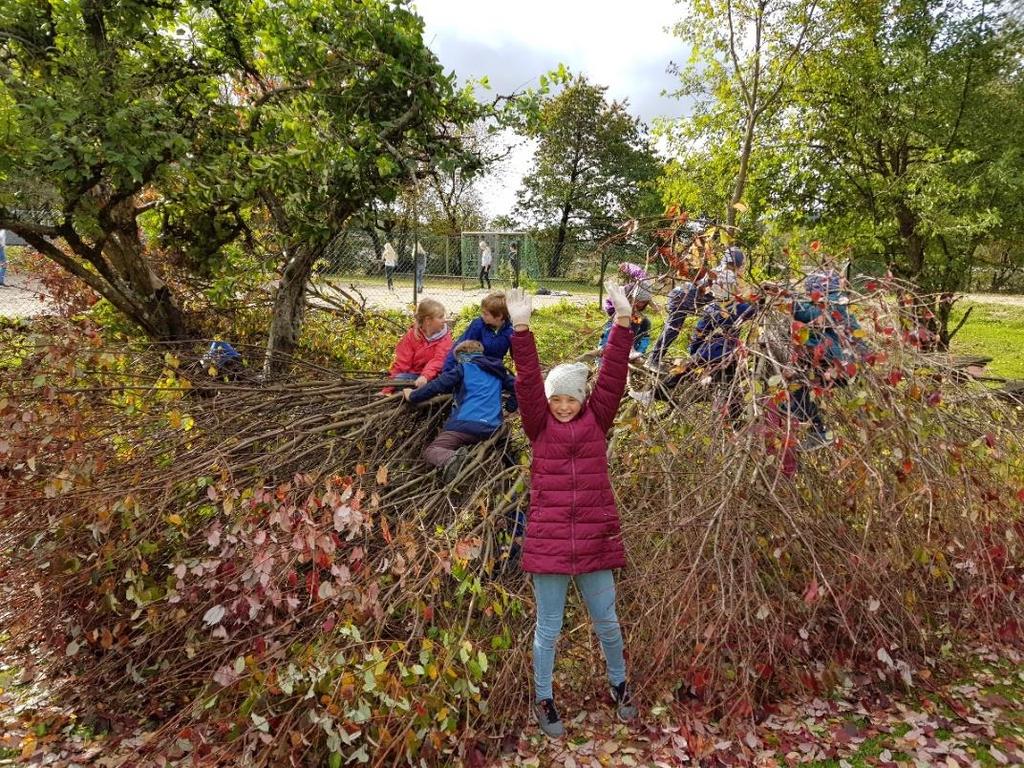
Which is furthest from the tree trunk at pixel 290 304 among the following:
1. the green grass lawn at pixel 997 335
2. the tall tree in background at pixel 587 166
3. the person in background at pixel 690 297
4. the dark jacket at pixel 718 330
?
the tall tree in background at pixel 587 166

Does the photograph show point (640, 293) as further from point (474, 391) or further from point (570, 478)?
point (570, 478)

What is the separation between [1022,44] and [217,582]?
34.8 ft

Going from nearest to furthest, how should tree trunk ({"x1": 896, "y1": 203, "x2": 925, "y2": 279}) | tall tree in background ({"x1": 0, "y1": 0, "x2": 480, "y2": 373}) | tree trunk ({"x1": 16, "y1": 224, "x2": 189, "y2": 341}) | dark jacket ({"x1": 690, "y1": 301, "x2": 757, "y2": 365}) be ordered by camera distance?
dark jacket ({"x1": 690, "y1": 301, "x2": 757, "y2": 365}), tall tree in background ({"x1": 0, "y1": 0, "x2": 480, "y2": 373}), tree trunk ({"x1": 16, "y1": 224, "x2": 189, "y2": 341}), tree trunk ({"x1": 896, "y1": 203, "x2": 925, "y2": 279})

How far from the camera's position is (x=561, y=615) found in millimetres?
2918

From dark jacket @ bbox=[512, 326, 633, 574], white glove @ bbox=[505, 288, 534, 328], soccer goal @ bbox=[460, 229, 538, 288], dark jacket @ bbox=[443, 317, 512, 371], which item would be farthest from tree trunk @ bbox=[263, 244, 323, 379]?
soccer goal @ bbox=[460, 229, 538, 288]

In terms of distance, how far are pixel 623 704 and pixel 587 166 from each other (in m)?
31.1

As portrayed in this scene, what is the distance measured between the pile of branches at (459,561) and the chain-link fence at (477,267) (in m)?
8.80

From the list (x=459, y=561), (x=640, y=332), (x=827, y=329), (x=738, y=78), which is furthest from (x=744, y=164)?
(x=459, y=561)

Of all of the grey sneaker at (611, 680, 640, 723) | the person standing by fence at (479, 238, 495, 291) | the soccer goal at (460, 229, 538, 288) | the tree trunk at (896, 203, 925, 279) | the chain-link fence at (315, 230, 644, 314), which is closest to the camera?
the grey sneaker at (611, 680, 640, 723)

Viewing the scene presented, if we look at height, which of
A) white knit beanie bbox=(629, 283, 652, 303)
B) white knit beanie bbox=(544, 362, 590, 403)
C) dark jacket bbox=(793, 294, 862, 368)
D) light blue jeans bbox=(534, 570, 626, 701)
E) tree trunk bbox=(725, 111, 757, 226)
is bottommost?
light blue jeans bbox=(534, 570, 626, 701)

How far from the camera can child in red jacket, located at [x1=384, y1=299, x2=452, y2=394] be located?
4.31 meters

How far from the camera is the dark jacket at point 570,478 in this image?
2.77m

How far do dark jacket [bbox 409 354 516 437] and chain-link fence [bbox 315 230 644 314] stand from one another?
8.42 metres

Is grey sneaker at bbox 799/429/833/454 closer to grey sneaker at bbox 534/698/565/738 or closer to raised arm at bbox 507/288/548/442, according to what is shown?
raised arm at bbox 507/288/548/442
